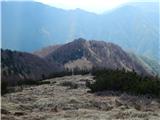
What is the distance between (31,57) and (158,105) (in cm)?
8756

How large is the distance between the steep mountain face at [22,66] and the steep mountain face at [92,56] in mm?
28580

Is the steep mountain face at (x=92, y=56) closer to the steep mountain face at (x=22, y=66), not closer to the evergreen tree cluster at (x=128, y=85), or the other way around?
the steep mountain face at (x=22, y=66)

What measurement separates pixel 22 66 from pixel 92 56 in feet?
178

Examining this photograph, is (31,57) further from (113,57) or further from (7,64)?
(113,57)

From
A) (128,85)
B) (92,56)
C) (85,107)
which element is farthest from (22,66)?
(85,107)

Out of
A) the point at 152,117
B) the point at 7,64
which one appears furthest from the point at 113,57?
the point at 152,117

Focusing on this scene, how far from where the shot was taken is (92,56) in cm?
14638

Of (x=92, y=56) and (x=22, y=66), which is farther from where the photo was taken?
(x=92, y=56)

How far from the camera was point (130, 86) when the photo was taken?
28.3m

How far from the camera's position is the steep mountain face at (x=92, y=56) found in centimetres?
14212

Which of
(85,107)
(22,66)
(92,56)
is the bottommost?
(92,56)

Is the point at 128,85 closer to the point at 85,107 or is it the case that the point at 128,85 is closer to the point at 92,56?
the point at 85,107

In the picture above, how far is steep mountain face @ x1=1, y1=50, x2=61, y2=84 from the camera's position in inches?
3364

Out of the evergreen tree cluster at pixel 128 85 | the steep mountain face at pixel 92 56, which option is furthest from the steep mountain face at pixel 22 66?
the evergreen tree cluster at pixel 128 85
